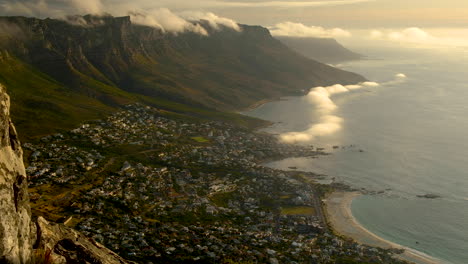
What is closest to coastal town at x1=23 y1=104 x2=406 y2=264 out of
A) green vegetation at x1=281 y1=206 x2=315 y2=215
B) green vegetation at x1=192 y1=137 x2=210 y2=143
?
green vegetation at x1=192 y1=137 x2=210 y2=143

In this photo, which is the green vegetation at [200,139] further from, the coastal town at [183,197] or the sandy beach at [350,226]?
the sandy beach at [350,226]

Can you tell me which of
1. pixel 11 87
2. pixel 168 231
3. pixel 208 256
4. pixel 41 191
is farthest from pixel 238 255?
pixel 11 87

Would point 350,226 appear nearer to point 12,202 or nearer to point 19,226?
point 19,226

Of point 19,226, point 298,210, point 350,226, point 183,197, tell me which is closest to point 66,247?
point 19,226

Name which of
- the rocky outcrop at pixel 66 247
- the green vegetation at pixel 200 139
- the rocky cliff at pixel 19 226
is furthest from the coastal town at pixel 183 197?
the rocky cliff at pixel 19 226

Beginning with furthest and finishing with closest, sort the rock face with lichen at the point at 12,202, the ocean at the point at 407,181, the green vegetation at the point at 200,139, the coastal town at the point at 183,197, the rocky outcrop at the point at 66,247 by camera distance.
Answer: the green vegetation at the point at 200,139 → the ocean at the point at 407,181 → the coastal town at the point at 183,197 → the rocky outcrop at the point at 66,247 → the rock face with lichen at the point at 12,202

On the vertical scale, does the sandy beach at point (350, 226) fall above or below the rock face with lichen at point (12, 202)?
below

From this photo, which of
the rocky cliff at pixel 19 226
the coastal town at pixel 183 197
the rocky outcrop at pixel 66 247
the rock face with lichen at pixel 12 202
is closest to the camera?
the rock face with lichen at pixel 12 202
